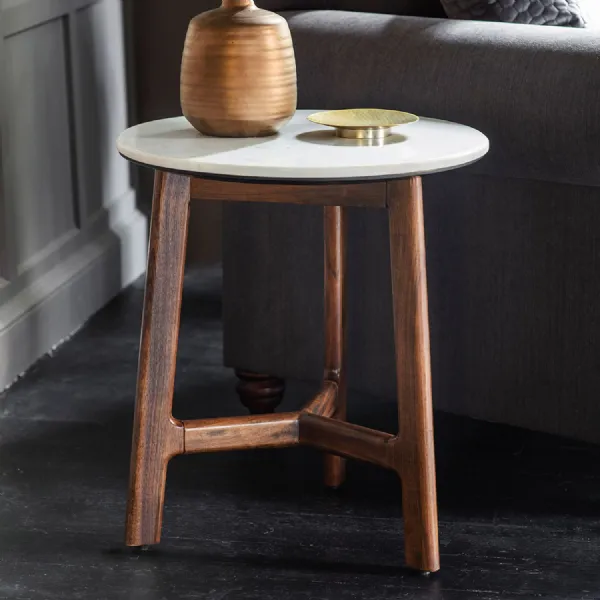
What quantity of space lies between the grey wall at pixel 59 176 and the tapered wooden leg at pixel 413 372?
3.14ft

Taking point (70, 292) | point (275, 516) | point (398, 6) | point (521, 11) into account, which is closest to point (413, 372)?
point (275, 516)

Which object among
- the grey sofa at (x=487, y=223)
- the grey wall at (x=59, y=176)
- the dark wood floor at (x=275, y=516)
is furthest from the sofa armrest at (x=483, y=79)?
the grey wall at (x=59, y=176)

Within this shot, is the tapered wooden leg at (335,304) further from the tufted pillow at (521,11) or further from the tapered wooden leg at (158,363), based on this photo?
the tufted pillow at (521,11)

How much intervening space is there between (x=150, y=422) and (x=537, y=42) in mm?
733

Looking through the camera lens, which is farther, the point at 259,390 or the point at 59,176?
→ the point at 59,176

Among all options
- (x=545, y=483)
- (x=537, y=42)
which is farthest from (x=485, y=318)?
(x=537, y=42)

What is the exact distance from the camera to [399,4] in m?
2.01

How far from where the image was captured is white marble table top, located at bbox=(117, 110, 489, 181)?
54.9 inches

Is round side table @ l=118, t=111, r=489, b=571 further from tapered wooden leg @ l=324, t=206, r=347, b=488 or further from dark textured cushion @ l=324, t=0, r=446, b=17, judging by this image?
dark textured cushion @ l=324, t=0, r=446, b=17

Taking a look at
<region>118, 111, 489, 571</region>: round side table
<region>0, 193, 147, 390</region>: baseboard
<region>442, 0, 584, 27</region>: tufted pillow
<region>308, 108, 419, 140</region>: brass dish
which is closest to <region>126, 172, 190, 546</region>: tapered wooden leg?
<region>118, 111, 489, 571</region>: round side table

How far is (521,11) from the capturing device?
184 cm

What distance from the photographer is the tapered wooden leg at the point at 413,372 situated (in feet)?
4.88

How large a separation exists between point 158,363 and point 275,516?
310mm

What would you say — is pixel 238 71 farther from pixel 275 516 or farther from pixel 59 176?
pixel 59 176
